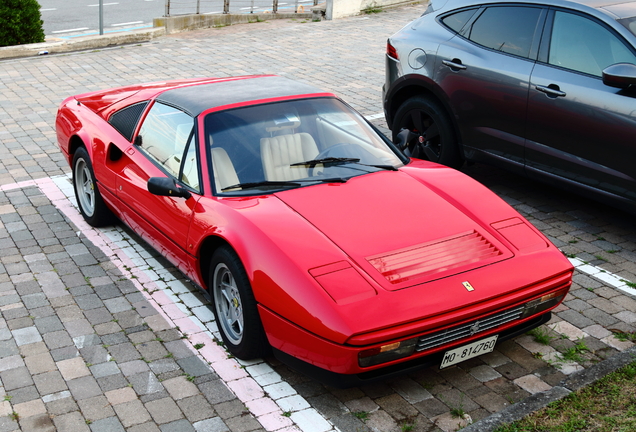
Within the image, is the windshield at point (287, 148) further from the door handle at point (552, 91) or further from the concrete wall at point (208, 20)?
the concrete wall at point (208, 20)

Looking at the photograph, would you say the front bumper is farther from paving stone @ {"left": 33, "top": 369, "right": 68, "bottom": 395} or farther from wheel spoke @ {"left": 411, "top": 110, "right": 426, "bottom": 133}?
wheel spoke @ {"left": 411, "top": 110, "right": 426, "bottom": 133}

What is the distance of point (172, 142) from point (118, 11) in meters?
16.5

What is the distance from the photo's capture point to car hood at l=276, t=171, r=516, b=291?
414cm

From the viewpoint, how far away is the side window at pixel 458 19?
24.0 feet

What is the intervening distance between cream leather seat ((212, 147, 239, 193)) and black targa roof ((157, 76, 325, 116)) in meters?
0.42

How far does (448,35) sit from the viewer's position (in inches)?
292

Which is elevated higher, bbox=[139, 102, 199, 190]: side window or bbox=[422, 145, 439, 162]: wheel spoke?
bbox=[139, 102, 199, 190]: side window

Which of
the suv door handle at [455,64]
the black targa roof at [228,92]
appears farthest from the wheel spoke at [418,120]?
the black targa roof at [228,92]

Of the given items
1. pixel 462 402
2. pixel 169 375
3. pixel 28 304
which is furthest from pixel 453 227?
pixel 28 304

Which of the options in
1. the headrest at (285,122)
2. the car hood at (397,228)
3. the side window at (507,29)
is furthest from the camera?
the side window at (507,29)

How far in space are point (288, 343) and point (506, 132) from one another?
11.8 feet

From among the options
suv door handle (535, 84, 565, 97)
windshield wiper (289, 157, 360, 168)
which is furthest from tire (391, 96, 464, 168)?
windshield wiper (289, 157, 360, 168)

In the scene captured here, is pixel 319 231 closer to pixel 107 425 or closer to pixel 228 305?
pixel 228 305

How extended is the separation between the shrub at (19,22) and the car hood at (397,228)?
10.7 metres
